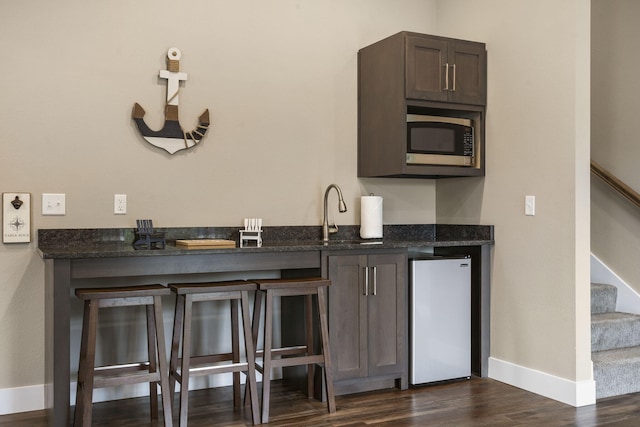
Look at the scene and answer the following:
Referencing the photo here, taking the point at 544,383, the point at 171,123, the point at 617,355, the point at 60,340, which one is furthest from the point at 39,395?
the point at 617,355

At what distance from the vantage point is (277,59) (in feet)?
12.5

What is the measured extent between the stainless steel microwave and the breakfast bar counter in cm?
51

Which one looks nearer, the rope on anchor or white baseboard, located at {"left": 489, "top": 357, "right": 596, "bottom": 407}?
white baseboard, located at {"left": 489, "top": 357, "right": 596, "bottom": 407}

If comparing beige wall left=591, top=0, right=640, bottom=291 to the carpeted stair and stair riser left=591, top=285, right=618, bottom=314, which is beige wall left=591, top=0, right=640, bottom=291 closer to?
stair riser left=591, top=285, right=618, bottom=314

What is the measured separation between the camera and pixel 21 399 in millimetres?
3199

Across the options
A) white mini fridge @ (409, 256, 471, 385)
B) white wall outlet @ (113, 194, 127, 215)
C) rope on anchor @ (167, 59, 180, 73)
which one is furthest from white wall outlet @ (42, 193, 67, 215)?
white mini fridge @ (409, 256, 471, 385)

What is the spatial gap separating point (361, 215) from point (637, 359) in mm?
1835

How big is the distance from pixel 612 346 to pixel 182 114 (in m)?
2.97

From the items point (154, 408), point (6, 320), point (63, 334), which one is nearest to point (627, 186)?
point (154, 408)

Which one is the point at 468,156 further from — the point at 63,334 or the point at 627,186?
the point at 63,334

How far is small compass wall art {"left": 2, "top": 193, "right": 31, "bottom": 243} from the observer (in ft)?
10.3

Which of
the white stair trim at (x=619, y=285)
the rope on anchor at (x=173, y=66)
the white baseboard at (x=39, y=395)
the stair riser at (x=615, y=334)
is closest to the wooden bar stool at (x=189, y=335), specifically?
the white baseboard at (x=39, y=395)

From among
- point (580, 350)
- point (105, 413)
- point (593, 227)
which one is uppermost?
point (593, 227)

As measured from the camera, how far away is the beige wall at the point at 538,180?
334 centimetres
